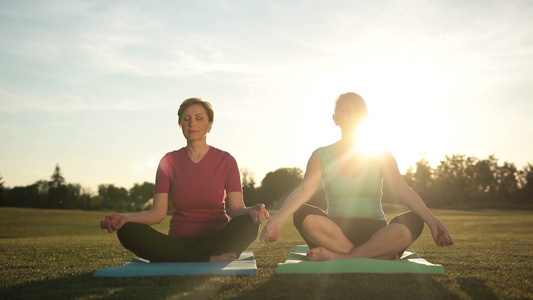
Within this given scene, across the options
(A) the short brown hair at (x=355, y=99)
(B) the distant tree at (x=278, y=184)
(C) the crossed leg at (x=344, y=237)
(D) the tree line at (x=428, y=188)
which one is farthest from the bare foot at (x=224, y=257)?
(B) the distant tree at (x=278, y=184)

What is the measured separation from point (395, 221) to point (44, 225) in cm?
3435

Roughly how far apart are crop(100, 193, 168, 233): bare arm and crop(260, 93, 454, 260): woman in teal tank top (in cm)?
169

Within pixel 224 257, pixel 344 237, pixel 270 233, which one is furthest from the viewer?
pixel 224 257

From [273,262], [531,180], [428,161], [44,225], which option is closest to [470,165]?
[428,161]

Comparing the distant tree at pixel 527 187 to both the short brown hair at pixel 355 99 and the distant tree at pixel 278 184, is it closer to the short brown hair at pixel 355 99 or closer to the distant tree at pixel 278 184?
the distant tree at pixel 278 184

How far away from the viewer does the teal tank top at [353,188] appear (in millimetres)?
5590

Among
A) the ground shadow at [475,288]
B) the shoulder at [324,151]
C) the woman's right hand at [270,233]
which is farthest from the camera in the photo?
the shoulder at [324,151]

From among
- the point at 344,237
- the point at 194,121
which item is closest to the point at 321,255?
the point at 344,237

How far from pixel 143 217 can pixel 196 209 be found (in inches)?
25.8

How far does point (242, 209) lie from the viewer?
6098 mm

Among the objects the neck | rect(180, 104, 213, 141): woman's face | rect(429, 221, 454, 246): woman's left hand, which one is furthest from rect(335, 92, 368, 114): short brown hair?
the neck

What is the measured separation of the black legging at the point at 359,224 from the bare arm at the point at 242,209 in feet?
1.38

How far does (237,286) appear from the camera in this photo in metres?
4.34

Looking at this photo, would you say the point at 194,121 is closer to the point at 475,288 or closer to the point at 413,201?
the point at 413,201
